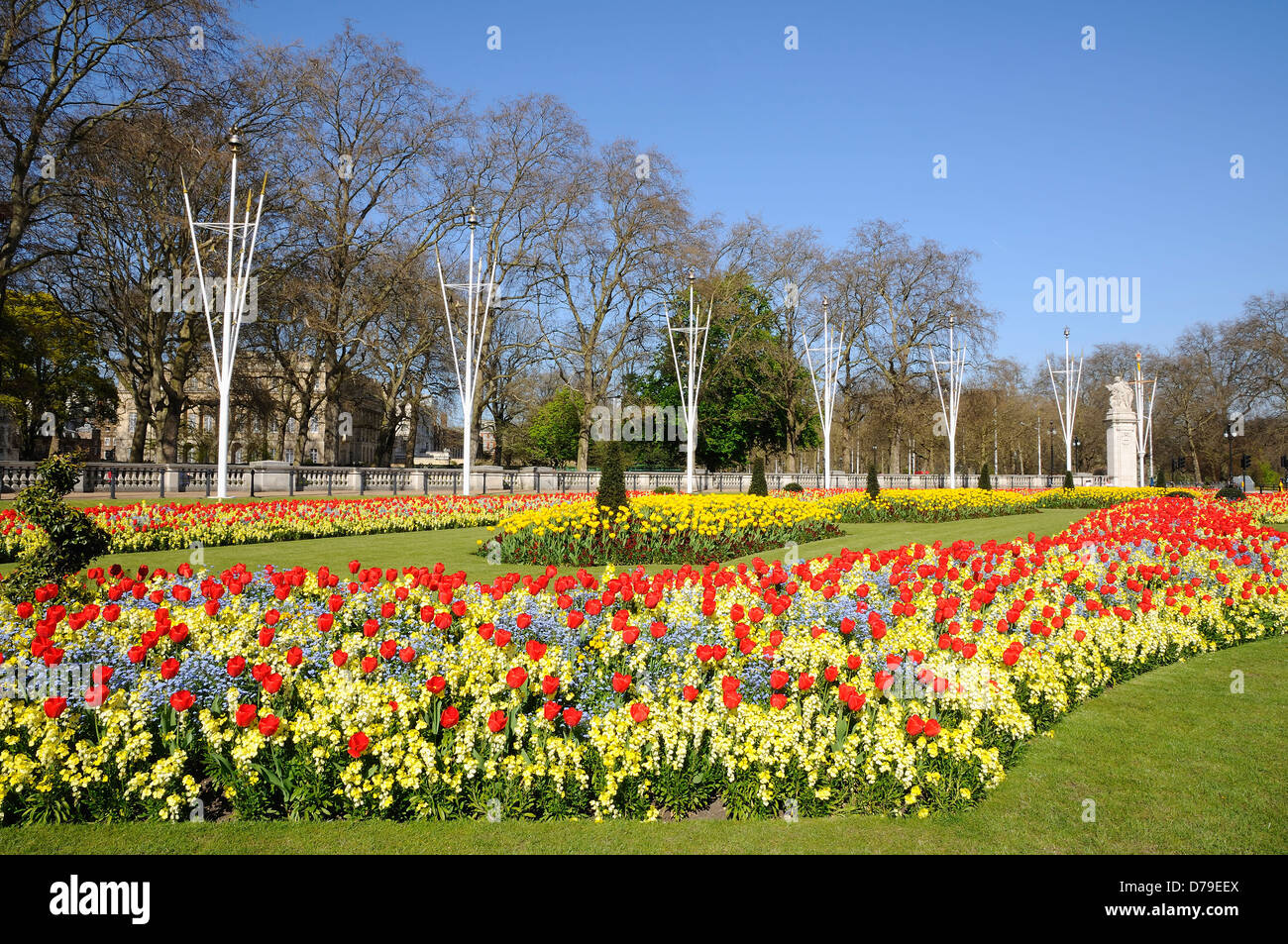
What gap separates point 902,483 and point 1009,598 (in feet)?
131

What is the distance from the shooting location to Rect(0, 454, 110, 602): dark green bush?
19.4 ft

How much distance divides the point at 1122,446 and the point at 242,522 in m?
41.1

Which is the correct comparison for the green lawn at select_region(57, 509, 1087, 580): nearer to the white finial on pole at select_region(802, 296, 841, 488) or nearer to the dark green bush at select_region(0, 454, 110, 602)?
the dark green bush at select_region(0, 454, 110, 602)

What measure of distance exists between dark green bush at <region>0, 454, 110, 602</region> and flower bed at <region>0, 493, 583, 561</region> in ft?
17.2

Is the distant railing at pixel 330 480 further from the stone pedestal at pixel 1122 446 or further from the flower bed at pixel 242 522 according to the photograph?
the flower bed at pixel 242 522

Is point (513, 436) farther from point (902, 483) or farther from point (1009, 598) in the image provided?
point (1009, 598)

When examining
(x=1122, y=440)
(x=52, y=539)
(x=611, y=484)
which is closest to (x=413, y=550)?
(x=611, y=484)

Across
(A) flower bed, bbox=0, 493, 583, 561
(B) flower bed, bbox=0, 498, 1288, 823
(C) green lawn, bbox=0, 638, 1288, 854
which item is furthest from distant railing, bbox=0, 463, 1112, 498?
(C) green lawn, bbox=0, 638, 1288, 854

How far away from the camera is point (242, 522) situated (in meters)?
14.5

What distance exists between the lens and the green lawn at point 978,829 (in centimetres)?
347

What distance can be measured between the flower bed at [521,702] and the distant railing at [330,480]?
21.5 meters
